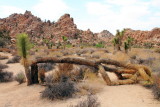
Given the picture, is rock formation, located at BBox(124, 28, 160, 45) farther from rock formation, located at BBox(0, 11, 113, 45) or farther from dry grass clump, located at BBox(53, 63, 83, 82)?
dry grass clump, located at BBox(53, 63, 83, 82)

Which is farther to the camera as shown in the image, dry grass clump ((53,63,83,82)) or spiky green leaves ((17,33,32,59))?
spiky green leaves ((17,33,32,59))

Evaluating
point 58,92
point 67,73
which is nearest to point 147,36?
point 67,73

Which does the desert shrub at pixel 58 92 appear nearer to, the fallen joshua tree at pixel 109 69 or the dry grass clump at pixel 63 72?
the dry grass clump at pixel 63 72

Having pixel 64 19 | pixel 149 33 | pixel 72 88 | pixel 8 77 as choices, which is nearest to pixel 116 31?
pixel 8 77

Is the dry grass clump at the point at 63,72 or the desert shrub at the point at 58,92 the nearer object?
the desert shrub at the point at 58,92

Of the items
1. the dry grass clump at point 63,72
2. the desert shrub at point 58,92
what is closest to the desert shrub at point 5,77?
the dry grass clump at point 63,72

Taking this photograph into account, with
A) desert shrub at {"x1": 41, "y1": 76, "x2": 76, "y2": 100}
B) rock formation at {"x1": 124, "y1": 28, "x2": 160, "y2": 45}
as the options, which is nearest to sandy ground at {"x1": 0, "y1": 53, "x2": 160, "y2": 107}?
desert shrub at {"x1": 41, "y1": 76, "x2": 76, "y2": 100}

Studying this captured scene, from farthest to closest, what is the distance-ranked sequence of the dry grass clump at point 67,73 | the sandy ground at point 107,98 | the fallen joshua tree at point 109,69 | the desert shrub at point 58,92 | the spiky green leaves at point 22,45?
the spiky green leaves at point 22,45 → the dry grass clump at point 67,73 → the fallen joshua tree at point 109,69 → the desert shrub at point 58,92 → the sandy ground at point 107,98

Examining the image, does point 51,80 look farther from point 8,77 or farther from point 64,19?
point 64,19

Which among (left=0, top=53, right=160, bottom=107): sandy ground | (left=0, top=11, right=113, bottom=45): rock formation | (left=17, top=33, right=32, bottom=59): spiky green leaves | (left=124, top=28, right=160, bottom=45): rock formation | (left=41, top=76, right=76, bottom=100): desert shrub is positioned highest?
(left=0, top=11, right=113, bottom=45): rock formation

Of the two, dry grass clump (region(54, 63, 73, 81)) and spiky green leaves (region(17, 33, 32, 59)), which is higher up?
spiky green leaves (region(17, 33, 32, 59))

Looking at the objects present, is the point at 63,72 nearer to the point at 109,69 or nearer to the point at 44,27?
the point at 109,69

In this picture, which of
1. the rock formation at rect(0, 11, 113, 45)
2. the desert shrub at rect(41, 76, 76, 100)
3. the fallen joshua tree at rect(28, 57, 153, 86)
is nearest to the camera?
the desert shrub at rect(41, 76, 76, 100)

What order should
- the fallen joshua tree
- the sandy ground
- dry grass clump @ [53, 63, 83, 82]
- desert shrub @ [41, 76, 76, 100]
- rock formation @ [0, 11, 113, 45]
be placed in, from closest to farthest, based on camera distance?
the sandy ground < desert shrub @ [41, 76, 76, 100] < the fallen joshua tree < dry grass clump @ [53, 63, 83, 82] < rock formation @ [0, 11, 113, 45]
